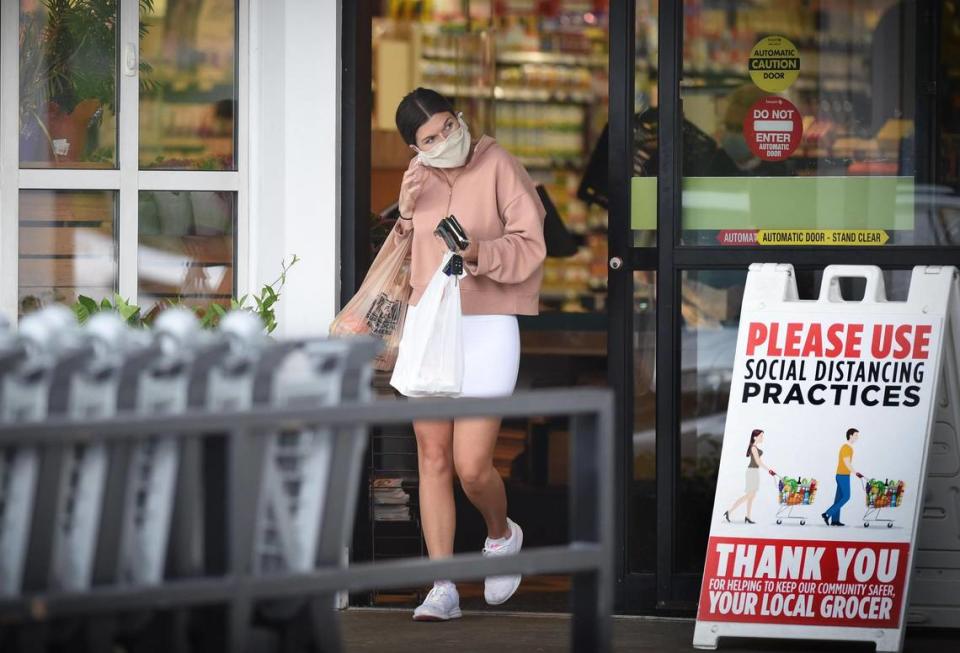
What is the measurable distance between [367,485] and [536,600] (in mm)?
748

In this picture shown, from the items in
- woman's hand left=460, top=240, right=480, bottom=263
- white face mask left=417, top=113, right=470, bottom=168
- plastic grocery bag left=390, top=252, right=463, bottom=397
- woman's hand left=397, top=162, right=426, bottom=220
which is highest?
white face mask left=417, top=113, right=470, bottom=168

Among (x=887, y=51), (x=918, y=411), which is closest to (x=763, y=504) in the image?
(x=918, y=411)

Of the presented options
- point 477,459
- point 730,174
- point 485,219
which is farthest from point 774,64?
point 477,459

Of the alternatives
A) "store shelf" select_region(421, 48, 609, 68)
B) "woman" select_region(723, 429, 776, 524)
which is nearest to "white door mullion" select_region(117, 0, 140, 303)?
"woman" select_region(723, 429, 776, 524)

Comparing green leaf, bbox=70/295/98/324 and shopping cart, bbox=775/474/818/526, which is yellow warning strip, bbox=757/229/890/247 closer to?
shopping cart, bbox=775/474/818/526

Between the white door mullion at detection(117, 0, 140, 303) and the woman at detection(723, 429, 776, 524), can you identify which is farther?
the white door mullion at detection(117, 0, 140, 303)

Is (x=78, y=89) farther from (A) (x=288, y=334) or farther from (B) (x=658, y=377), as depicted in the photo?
(B) (x=658, y=377)

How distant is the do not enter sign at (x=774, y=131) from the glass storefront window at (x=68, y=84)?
7.31 ft

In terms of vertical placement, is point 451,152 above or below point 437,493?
above

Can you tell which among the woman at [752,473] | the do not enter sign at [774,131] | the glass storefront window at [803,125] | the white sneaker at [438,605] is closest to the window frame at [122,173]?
the white sneaker at [438,605]

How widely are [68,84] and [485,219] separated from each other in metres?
1.58

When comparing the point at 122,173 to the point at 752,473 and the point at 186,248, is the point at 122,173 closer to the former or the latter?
the point at 186,248

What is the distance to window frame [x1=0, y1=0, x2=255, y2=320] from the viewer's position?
5.31m

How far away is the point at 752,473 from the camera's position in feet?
15.3
